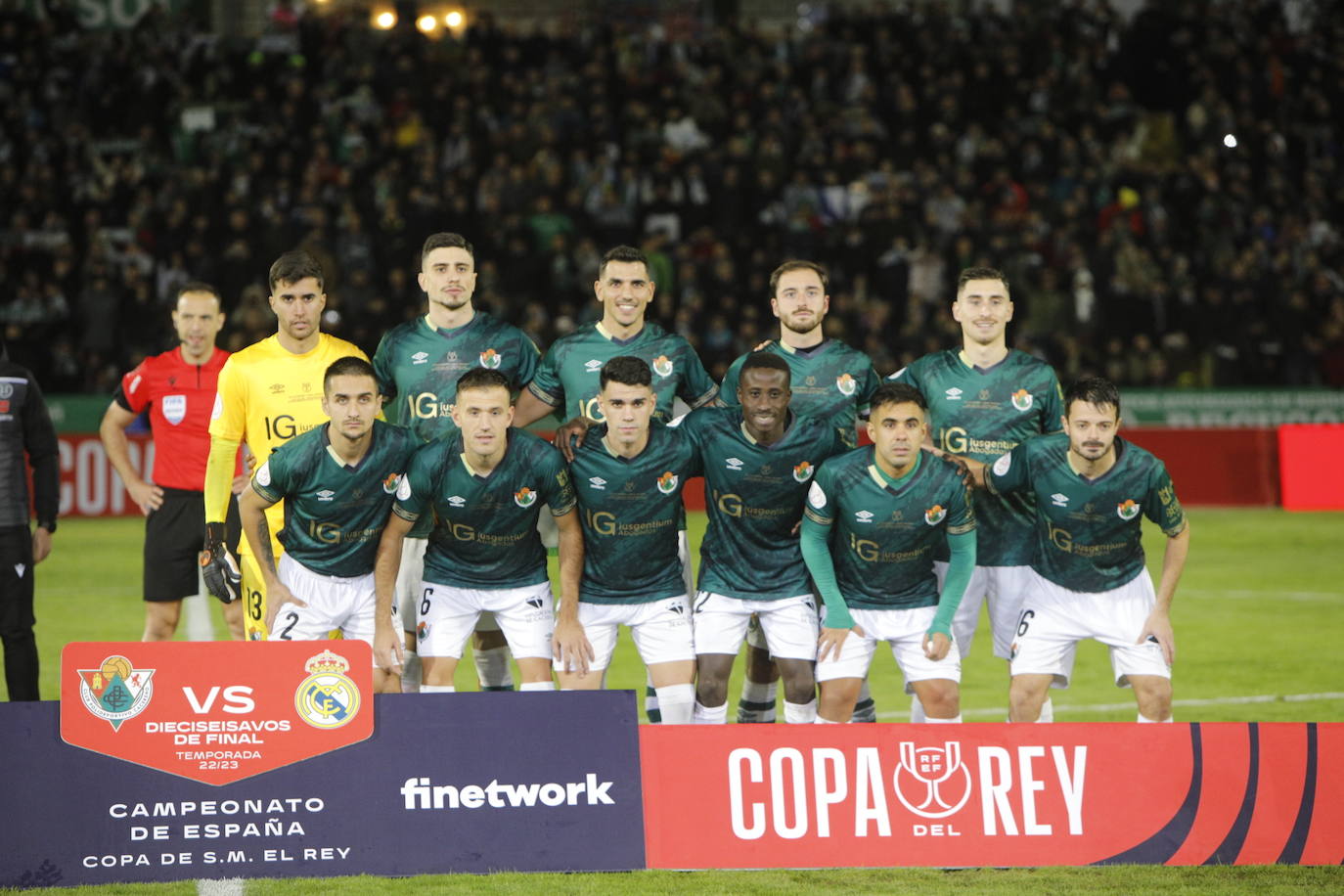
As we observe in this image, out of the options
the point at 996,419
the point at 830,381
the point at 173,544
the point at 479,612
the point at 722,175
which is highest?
the point at 722,175

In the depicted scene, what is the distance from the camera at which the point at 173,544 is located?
8711mm

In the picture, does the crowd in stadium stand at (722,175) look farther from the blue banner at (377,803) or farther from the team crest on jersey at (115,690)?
Result: the blue banner at (377,803)

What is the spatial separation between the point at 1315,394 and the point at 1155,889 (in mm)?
15816

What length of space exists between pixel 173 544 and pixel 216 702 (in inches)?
127

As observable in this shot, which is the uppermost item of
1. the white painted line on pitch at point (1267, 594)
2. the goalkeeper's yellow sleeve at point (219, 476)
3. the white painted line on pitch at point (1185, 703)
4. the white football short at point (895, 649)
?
the goalkeeper's yellow sleeve at point (219, 476)

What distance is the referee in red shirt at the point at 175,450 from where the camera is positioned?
8.70 meters

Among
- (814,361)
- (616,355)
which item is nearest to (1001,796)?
(814,361)

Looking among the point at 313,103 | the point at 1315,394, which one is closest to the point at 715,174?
the point at 313,103

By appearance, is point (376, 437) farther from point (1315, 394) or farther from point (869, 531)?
point (1315, 394)

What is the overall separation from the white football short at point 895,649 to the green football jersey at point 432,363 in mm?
1979

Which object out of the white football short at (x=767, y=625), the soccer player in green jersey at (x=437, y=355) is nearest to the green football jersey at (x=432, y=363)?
the soccer player in green jersey at (x=437, y=355)

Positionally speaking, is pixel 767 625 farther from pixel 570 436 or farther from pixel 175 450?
pixel 175 450

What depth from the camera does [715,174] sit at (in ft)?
70.1

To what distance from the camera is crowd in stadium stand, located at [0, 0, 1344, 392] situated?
1977 centimetres
